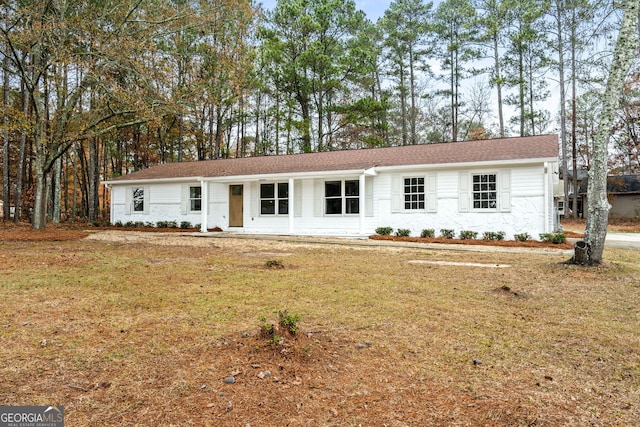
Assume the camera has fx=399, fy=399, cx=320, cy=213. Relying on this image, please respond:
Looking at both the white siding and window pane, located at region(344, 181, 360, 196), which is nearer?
the white siding

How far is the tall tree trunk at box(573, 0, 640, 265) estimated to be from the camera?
24.2 ft

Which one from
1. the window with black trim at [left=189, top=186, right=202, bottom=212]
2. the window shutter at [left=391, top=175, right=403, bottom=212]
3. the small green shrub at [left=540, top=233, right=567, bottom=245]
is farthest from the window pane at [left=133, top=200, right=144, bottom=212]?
the small green shrub at [left=540, top=233, right=567, bottom=245]

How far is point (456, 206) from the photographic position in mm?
14258

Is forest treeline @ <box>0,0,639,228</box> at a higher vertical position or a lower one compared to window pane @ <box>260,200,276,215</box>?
higher

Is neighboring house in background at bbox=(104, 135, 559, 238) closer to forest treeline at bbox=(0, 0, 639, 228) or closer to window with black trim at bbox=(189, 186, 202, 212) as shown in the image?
window with black trim at bbox=(189, 186, 202, 212)

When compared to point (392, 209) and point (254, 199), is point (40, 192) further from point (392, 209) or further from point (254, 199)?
point (392, 209)

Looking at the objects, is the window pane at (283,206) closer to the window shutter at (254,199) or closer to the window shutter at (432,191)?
the window shutter at (254,199)

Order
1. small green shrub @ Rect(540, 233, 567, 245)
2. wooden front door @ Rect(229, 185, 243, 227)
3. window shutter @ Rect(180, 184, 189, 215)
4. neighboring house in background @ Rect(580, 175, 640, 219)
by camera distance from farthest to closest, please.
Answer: neighboring house in background @ Rect(580, 175, 640, 219) → window shutter @ Rect(180, 184, 189, 215) → wooden front door @ Rect(229, 185, 243, 227) → small green shrub @ Rect(540, 233, 567, 245)

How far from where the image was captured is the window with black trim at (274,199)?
17.2 m

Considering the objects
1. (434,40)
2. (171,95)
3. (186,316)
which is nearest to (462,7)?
(434,40)

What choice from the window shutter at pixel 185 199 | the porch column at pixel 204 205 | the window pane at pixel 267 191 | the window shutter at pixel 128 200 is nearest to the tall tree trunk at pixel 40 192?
the porch column at pixel 204 205

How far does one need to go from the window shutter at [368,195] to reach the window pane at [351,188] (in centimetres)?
33

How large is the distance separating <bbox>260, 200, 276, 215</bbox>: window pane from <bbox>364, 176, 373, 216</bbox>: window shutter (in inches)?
164

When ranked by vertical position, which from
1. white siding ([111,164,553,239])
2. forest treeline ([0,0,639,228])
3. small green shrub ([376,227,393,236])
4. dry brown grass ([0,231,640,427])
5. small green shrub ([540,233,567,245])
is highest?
forest treeline ([0,0,639,228])
